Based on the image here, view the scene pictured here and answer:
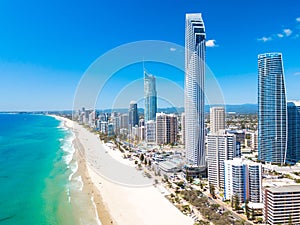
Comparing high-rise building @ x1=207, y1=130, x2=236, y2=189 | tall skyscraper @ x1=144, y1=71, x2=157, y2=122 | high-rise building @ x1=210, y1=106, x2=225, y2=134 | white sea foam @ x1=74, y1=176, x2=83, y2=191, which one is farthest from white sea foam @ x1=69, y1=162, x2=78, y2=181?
high-rise building @ x1=210, y1=106, x2=225, y2=134

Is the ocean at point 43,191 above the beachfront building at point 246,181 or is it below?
below

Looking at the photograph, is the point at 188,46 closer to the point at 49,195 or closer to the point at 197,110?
the point at 197,110

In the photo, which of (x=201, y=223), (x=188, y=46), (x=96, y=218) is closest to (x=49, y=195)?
(x=96, y=218)

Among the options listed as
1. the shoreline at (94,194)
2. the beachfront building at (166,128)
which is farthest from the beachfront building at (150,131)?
the shoreline at (94,194)

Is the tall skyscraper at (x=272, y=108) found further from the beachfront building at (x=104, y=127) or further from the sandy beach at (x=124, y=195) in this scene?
the beachfront building at (x=104, y=127)

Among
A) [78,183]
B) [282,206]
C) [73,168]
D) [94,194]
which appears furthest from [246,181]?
[73,168]

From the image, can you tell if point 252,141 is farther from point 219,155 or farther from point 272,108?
point 219,155
